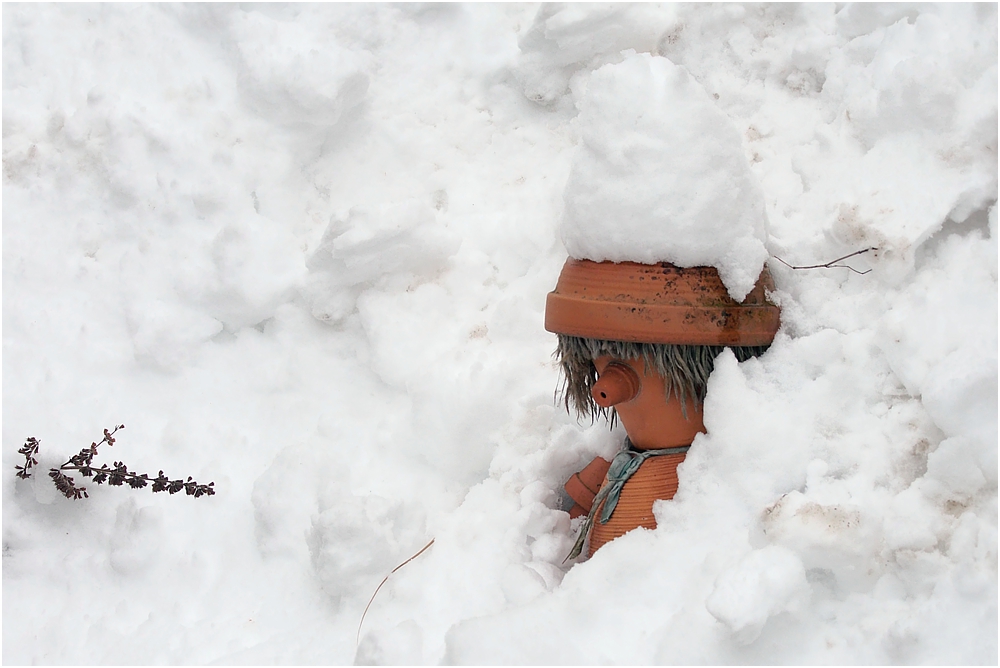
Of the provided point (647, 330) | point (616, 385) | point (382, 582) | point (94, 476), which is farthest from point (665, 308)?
point (94, 476)

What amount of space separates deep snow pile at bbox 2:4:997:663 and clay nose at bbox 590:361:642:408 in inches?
5.5

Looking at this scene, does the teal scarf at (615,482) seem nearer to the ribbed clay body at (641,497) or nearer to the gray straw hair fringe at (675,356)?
the ribbed clay body at (641,497)

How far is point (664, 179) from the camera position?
1.35 m

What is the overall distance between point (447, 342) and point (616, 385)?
2.08 ft

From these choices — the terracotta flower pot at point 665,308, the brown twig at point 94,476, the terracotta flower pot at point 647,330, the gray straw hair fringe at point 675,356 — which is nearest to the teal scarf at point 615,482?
the terracotta flower pot at point 647,330

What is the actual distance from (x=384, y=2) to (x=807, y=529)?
179 cm

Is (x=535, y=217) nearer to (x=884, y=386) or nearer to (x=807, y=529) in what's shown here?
(x=884, y=386)

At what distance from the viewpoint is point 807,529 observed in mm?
1176

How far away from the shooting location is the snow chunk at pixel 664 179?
1356 millimetres

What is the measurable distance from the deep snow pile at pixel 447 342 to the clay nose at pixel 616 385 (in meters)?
0.14

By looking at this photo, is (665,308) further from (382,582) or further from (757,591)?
(382,582)

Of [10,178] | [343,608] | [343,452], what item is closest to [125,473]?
[343,452]

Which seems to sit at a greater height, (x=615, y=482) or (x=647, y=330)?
(x=647, y=330)

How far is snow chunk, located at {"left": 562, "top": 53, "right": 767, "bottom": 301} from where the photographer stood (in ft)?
4.45
